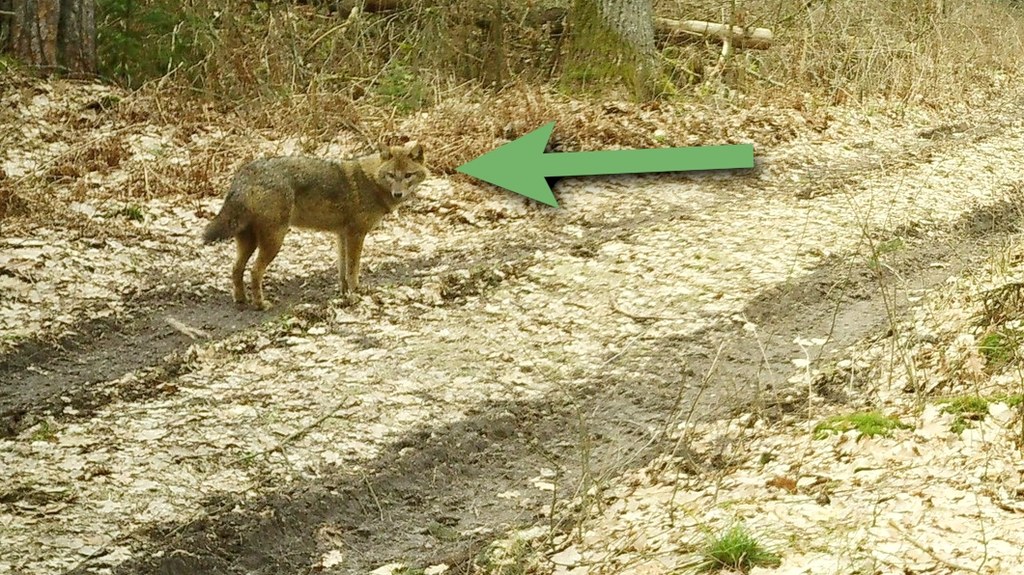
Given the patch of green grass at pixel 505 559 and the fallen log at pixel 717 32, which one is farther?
the fallen log at pixel 717 32

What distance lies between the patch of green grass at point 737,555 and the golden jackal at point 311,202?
15.0 ft

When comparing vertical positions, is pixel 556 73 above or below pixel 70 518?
above

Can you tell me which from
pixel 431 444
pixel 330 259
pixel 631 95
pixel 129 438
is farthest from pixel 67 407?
pixel 631 95

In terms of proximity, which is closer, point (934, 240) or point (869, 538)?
point (869, 538)

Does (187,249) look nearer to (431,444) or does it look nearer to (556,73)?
(431,444)

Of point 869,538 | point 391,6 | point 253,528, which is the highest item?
point 391,6

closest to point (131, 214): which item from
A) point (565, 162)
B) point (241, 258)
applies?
point (241, 258)

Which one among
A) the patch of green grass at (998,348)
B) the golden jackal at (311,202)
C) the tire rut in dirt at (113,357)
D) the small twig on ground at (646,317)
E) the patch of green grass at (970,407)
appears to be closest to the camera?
the patch of green grass at (970,407)

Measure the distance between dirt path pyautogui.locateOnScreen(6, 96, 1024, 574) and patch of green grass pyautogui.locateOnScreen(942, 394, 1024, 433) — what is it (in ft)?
2.97

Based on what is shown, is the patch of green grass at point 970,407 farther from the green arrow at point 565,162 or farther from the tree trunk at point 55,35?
the tree trunk at point 55,35

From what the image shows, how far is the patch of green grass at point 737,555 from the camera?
453 cm

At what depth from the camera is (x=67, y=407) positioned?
6.48 metres

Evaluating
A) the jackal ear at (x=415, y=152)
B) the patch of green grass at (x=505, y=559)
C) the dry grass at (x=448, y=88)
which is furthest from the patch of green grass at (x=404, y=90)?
the patch of green grass at (x=505, y=559)

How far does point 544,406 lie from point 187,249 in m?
3.84
